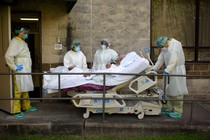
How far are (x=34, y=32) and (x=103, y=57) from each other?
6.45 ft

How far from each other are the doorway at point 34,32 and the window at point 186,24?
305 cm

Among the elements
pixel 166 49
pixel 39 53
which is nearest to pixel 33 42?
pixel 39 53

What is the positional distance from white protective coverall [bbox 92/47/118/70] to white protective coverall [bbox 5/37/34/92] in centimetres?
166

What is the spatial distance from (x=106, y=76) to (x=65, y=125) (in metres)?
1.24

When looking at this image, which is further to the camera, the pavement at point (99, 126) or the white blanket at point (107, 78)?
the white blanket at point (107, 78)

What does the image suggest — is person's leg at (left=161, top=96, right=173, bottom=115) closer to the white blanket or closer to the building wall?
the white blanket

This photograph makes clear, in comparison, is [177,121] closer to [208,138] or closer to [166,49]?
[208,138]

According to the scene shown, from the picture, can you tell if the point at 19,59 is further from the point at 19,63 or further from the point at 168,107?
the point at 168,107

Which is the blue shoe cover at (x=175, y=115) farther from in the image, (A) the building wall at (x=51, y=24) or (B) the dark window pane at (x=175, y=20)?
(A) the building wall at (x=51, y=24)

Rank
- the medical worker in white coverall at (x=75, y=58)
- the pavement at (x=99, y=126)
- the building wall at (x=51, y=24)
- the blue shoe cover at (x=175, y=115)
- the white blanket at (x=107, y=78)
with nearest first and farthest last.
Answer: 1. the pavement at (x=99, y=126)
2. the white blanket at (x=107, y=78)
3. the blue shoe cover at (x=175, y=115)
4. the medical worker in white coverall at (x=75, y=58)
5. the building wall at (x=51, y=24)

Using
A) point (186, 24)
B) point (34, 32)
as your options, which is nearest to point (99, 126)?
point (34, 32)

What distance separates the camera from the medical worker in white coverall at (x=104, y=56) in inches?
255

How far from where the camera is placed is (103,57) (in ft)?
21.2

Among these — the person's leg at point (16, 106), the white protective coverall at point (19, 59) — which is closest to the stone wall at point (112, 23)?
the white protective coverall at point (19, 59)
